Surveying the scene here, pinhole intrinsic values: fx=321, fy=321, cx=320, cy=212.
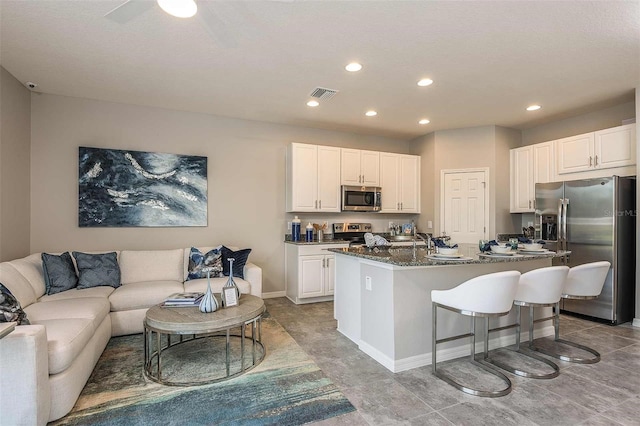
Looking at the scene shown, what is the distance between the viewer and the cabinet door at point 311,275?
461cm

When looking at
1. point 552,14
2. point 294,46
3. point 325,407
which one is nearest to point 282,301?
point 325,407

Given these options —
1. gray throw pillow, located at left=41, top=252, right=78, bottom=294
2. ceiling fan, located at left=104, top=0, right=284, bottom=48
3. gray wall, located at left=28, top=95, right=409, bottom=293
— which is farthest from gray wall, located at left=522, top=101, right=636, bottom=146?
gray throw pillow, located at left=41, top=252, right=78, bottom=294

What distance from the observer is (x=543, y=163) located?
4.77 metres

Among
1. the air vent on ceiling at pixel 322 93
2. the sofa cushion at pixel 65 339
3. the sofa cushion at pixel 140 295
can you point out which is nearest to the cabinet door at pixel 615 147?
the air vent on ceiling at pixel 322 93

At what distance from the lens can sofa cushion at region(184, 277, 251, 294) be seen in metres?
3.46

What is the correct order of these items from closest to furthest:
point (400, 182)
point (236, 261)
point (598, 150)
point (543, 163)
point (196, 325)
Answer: point (196, 325), point (236, 261), point (598, 150), point (543, 163), point (400, 182)

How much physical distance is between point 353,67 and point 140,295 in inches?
123

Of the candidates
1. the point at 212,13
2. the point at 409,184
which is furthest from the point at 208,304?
the point at 409,184

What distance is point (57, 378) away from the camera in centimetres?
192

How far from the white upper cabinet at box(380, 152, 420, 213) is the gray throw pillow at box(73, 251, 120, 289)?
3954 millimetres

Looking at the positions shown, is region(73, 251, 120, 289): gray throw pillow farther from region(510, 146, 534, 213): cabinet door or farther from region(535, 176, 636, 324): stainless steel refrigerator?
region(510, 146, 534, 213): cabinet door

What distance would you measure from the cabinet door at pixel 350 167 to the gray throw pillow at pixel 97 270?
331cm

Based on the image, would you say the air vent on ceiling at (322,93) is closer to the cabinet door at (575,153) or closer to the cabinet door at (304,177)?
the cabinet door at (304,177)

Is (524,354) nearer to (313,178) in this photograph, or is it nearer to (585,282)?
(585,282)
